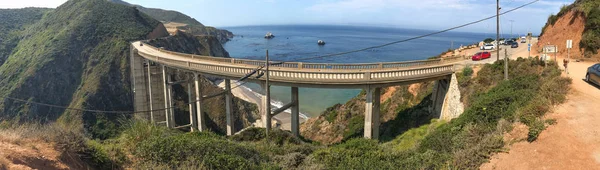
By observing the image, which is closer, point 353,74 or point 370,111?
point 353,74

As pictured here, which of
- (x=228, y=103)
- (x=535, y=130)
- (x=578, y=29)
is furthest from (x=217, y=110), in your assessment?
(x=535, y=130)

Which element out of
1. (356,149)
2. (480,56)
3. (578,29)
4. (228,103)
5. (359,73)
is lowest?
(356,149)

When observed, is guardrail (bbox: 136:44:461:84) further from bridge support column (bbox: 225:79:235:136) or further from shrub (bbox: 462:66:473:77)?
bridge support column (bbox: 225:79:235:136)

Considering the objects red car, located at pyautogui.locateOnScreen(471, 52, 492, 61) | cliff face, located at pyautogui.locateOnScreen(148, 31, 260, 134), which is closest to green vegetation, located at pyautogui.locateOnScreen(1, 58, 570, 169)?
red car, located at pyautogui.locateOnScreen(471, 52, 492, 61)

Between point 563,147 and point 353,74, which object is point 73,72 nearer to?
point 353,74

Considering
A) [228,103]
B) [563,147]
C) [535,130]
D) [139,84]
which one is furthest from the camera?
[139,84]

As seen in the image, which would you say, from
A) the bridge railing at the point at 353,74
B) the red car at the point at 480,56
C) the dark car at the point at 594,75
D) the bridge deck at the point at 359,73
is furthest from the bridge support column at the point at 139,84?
the dark car at the point at 594,75

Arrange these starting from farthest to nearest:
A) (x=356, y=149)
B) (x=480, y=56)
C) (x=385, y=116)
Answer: (x=385, y=116)
(x=480, y=56)
(x=356, y=149)
